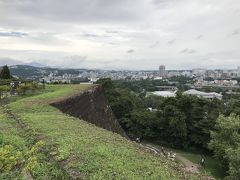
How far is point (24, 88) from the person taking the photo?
2422 centimetres

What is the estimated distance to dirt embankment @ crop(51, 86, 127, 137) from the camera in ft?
67.8

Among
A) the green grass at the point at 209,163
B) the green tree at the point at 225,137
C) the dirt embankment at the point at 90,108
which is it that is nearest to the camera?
the dirt embankment at the point at 90,108

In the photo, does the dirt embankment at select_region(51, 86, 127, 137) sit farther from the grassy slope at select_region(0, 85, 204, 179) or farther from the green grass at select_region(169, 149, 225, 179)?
the green grass at select_region(169, 149, 225, 179)

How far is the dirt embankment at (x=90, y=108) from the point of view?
20656 mm

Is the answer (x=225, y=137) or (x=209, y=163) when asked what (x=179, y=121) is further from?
(x=225, y=137)

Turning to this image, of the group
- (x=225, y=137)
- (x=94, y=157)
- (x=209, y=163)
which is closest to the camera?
(x=94, y=157)

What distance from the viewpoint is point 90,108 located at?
24.3 meters

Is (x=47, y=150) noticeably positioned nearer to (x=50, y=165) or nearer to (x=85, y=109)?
(x=50, y=165)

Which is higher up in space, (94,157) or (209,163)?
(94,157)

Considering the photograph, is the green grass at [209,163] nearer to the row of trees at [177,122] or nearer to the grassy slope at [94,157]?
the row of trees at [177,122]

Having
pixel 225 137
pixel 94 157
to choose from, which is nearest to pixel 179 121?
pixel 225 137

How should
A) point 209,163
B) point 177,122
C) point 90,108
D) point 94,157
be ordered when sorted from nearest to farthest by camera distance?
point 94,157, point 90,108, point 209,163, point 177,122

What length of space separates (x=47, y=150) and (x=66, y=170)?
5.86 ft

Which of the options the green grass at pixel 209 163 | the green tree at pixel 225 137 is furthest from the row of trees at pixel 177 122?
the green tree at pixel 225 137
